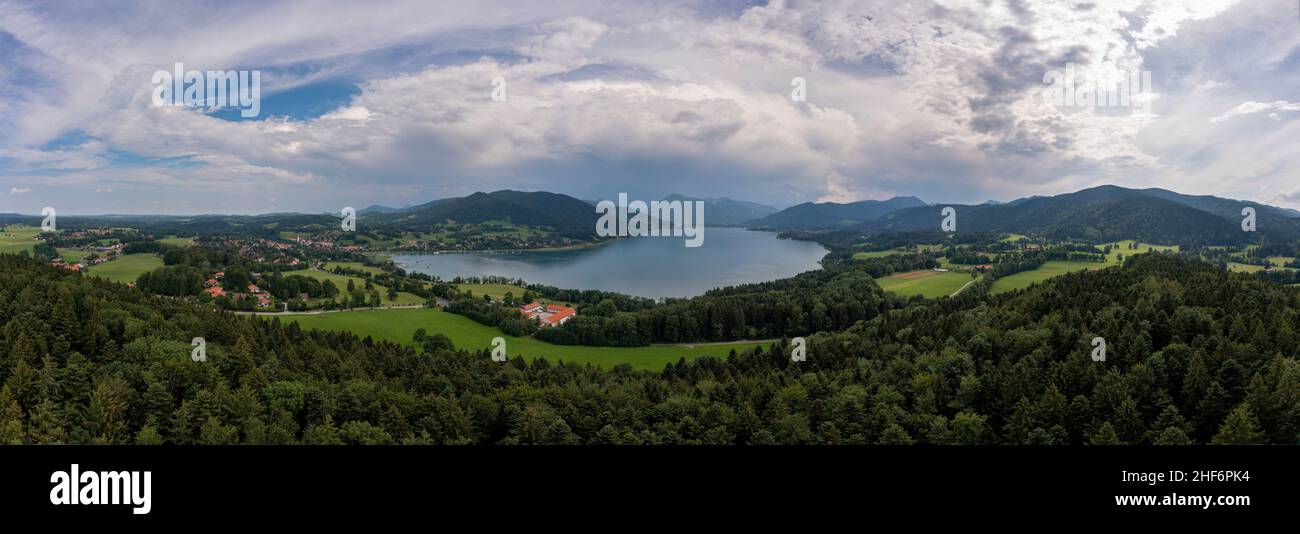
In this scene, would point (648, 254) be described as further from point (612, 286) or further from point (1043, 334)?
point (1043, 334)

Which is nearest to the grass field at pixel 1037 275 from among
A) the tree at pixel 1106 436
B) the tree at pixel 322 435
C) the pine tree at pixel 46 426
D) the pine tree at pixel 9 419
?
the tree at pixel 1106 436

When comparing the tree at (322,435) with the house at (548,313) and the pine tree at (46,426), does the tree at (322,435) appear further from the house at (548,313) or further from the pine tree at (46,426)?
the house at (548,313)

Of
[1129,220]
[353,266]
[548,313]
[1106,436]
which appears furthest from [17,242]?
[1129,220]

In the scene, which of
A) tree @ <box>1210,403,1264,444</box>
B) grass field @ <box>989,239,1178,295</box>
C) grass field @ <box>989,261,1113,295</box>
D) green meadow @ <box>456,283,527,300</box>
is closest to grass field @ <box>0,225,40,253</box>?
green meadow @ <box>456,283,527,300</box>

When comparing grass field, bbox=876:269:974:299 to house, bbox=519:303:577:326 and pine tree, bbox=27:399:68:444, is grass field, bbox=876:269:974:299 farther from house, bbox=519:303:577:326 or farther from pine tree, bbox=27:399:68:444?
pine tree, bbox=27:399:68:444

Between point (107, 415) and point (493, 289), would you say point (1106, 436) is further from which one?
point (493, 289)
